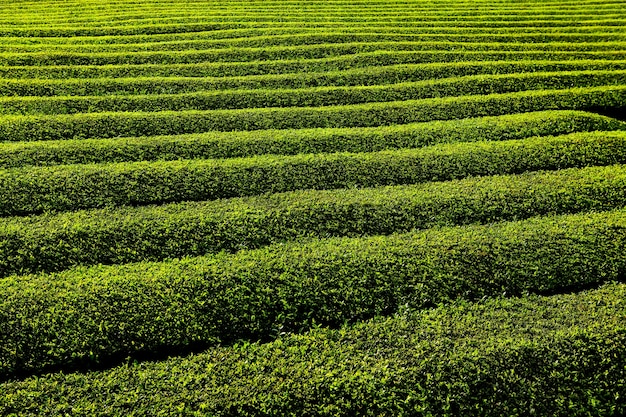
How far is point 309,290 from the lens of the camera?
795 cm

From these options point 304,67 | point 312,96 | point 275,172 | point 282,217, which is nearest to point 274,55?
point 304,67

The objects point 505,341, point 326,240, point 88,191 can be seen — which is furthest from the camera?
point 88,191

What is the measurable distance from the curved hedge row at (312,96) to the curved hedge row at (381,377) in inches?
303

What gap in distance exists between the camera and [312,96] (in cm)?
Answer: 1362

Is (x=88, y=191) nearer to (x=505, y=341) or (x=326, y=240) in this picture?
(x=326, y=240)

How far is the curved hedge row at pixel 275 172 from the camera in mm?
9789

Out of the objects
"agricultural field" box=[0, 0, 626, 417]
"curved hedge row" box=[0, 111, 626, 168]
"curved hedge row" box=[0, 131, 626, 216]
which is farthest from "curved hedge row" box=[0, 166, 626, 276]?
"curved hedge row" box=[0, 111, 626, 168]

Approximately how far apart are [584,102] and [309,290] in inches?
391

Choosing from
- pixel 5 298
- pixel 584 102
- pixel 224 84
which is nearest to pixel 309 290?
pixel 5 298

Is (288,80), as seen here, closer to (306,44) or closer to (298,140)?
(306,44)

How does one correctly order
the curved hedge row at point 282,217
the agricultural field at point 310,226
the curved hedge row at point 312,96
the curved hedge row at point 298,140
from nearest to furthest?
the agricultural field at point 310,226 < the curved hedge row at point 282,217 < the curved hedge row at point 298,140 < the curved hedge row at point 312,96

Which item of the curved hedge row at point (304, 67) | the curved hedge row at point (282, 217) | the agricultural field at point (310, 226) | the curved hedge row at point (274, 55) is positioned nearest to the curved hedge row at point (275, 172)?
the agricultural field at point (310, 226)

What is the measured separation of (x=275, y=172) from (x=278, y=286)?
330 centimetres

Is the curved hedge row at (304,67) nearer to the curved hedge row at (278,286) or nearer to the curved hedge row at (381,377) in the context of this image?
the curved hedge row at (278,286)
